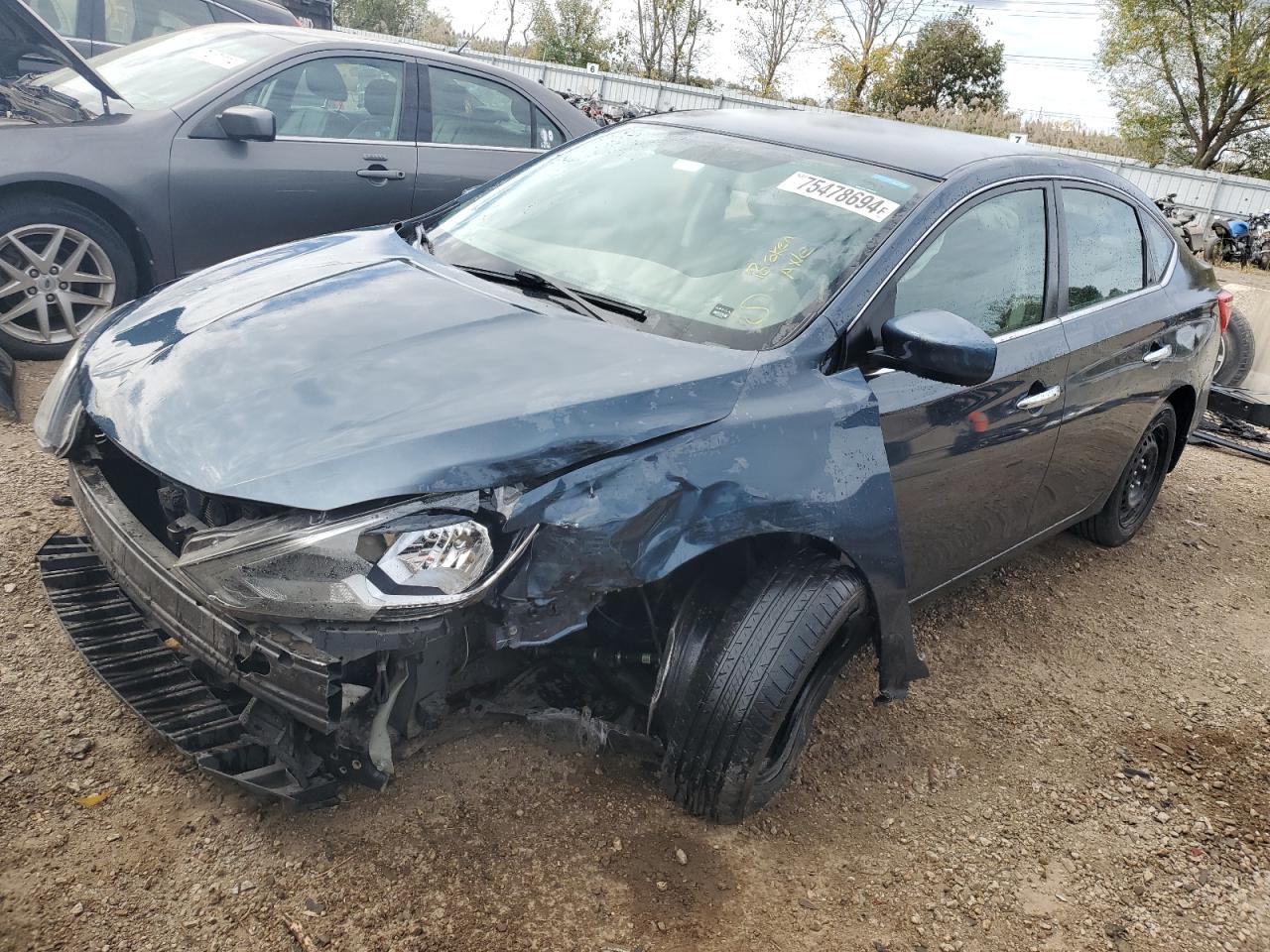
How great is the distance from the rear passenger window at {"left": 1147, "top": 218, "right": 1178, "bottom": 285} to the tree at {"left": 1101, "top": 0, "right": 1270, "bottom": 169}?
3104cm

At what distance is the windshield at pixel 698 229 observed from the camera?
2828 millimetres

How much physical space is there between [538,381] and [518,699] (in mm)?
783

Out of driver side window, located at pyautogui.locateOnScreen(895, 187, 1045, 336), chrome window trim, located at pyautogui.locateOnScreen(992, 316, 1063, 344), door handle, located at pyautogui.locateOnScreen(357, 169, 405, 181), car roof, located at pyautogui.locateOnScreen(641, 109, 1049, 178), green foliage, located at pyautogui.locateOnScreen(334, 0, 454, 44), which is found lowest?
chrome window trim, located at pyautogui.locateOnScreen(992, 316, 1063, 344)

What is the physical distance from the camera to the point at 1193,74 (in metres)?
31.4

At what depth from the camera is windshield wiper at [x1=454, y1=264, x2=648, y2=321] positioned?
283cm

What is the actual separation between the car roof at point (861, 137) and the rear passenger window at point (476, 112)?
91.8 inches

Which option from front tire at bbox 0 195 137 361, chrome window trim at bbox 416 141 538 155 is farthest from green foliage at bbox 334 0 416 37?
front tire at bbox 0 195 137 361

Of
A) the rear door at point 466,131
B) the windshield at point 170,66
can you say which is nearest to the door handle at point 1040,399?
the rear door at point 466,131

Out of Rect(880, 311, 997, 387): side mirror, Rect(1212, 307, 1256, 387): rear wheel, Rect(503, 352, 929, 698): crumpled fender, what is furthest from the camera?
Rect(1212, 307, 1256, 387): rear wheel

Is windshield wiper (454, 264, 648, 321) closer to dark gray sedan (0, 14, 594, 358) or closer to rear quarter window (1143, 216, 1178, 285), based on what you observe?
rear quarter window (1143, 216, 1178, 285)

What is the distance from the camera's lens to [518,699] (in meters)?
2.58

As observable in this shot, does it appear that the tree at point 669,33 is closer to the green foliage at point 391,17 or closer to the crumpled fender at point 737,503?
the green foliage at point 391,17

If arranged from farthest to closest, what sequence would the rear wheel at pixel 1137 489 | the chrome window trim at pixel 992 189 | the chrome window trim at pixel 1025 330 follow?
the rear wheel at pixel 1137 489 < the chrome window trim at pixel 1025 330 < the chrome window trim at pixel 992 189

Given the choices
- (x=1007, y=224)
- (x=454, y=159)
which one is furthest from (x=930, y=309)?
(x=454, y=159)
